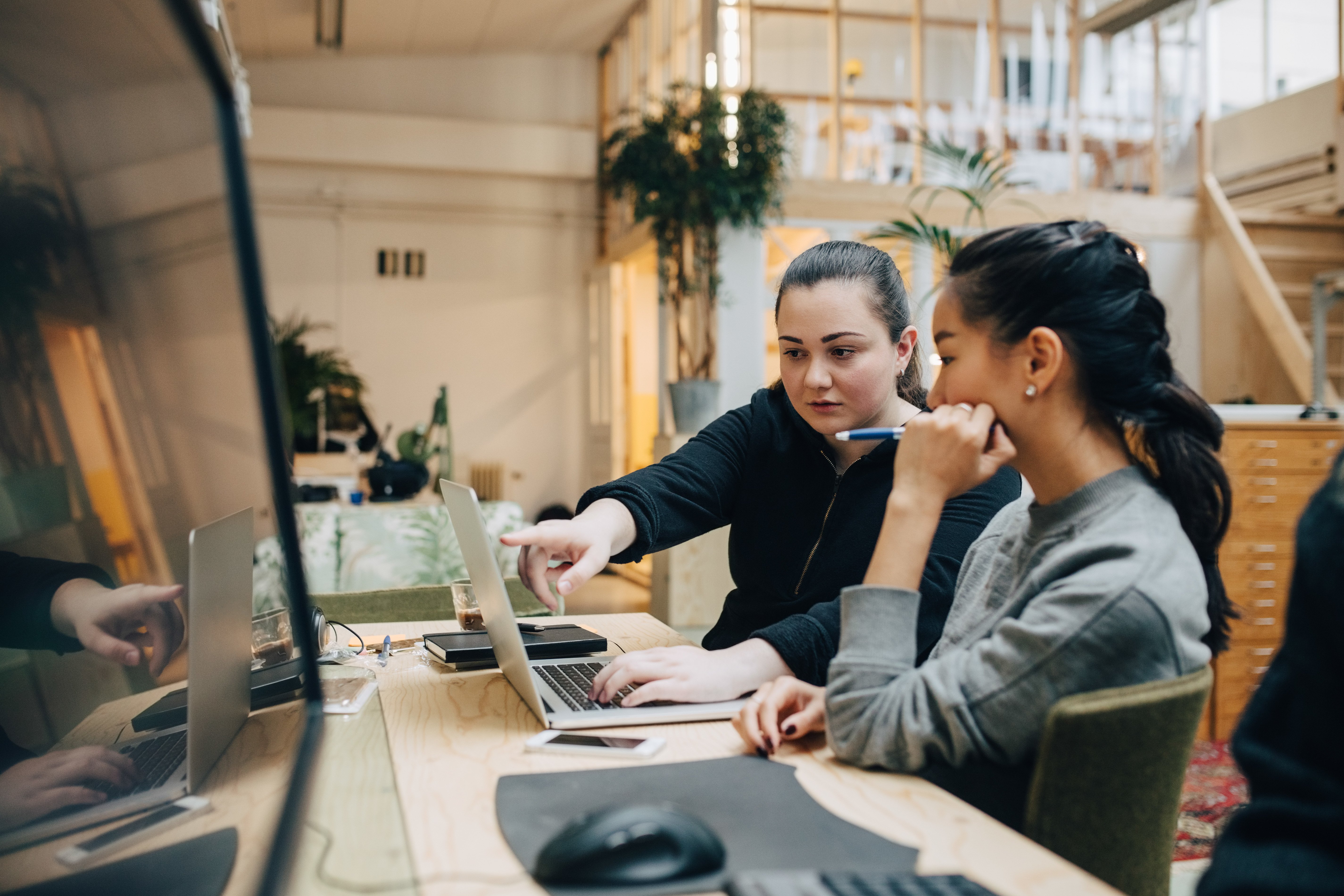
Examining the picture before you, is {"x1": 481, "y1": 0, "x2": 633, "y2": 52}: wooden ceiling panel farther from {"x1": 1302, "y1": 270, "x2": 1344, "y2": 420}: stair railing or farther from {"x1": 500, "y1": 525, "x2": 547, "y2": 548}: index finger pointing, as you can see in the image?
{"x1": 500, "y1": 525, "x2": 547, "y2": 548}: index finger pointing

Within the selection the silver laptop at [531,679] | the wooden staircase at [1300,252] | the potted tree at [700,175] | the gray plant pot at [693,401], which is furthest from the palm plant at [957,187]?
the silver laptop at [531,679]

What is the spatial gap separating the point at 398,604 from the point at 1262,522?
9.15ft

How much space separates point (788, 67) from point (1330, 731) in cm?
654

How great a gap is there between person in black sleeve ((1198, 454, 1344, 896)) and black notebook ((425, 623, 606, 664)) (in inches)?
37.0

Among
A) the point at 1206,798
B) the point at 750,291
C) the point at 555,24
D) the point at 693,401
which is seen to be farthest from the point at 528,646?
the point at 555,24

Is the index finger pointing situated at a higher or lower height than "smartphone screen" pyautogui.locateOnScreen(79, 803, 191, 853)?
higher

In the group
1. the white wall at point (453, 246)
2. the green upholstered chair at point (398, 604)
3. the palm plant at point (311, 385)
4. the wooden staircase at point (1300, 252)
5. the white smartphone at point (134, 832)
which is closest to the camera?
the white smartphone at point (134, 832)

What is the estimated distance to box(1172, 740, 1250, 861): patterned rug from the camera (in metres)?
2.25

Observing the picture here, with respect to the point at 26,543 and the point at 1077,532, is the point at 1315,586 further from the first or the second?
the point at 26,543

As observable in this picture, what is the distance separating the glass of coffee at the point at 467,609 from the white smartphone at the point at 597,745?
0.57m

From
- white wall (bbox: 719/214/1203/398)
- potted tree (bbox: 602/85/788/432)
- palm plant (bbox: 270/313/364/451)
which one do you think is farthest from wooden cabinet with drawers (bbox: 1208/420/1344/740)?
palm plant (bbox: 270/313/364/451)

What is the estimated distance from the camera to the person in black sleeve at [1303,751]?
1.85ft

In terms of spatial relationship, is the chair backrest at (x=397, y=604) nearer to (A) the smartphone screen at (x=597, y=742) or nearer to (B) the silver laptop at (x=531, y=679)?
(B) the silver laptop at (x=531, y=679)

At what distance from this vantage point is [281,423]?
739 mm
